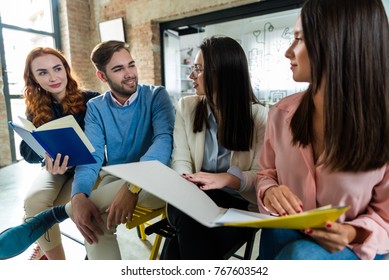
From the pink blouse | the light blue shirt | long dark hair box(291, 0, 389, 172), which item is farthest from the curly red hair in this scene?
long dark hair box(291, 0, 389, 172)

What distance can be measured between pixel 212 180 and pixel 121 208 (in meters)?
0.32

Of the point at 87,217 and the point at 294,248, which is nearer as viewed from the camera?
the point at 294,248

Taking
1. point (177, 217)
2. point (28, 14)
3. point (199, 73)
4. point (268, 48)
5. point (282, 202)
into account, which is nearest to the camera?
point (282, 202)

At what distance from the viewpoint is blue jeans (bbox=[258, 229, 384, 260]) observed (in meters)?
0.55

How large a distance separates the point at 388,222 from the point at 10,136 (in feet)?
12.4

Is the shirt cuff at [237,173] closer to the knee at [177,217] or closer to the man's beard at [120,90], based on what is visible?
the knee at [177,217]

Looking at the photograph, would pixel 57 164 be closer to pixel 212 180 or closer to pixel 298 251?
pixel 212 180

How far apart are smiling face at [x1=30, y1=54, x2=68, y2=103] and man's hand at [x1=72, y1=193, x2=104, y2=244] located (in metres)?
0.60

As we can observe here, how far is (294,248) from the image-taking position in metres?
0.57

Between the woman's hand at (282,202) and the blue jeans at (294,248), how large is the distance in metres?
0.07

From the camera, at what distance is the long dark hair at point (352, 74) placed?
55cm

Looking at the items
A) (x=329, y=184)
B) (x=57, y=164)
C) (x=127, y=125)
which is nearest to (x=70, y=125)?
(x=57, y=164)

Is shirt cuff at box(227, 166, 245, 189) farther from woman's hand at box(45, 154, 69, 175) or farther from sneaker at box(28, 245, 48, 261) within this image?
sneaker at box(28, 245, 48, 261)
